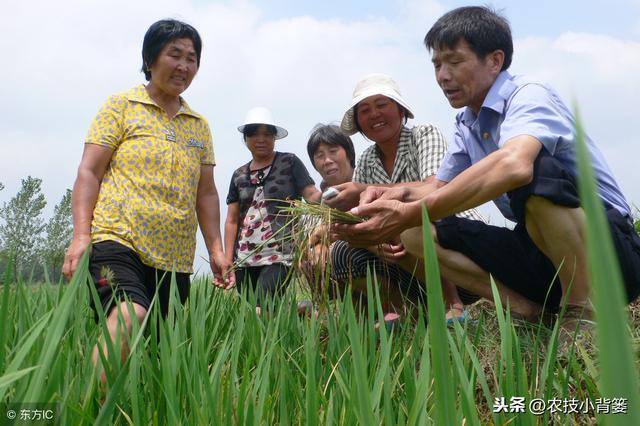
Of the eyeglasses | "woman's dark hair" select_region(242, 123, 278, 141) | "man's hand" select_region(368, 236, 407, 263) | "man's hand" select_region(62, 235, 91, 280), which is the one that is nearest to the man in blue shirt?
"man's hand" select_region(368, 236, 407, 263)

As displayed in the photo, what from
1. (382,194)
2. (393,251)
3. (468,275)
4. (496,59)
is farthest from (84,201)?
(496,59)

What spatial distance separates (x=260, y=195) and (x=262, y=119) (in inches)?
18.8

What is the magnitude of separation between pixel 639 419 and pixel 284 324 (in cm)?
165

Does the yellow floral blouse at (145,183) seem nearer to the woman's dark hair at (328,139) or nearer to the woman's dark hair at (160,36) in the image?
the woman's dark hair at (160,36)

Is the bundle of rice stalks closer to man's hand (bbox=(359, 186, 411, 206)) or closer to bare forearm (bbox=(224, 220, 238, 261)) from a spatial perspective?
man's hand (bbox=(359, 186, 411, 206))

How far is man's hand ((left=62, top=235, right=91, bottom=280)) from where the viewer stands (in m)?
2.02

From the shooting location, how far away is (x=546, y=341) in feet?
6.42

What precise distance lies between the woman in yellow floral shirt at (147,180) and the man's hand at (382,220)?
1.99 feet

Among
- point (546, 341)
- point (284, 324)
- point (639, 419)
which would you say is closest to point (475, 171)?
point (546, 341)

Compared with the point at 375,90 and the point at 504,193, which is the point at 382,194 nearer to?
the point at 504,193

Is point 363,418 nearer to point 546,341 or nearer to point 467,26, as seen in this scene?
point 546,341

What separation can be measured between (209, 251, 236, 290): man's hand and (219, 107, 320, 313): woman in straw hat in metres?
0.54

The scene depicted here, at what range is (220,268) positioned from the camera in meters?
2.55

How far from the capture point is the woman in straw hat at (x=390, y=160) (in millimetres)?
2590
